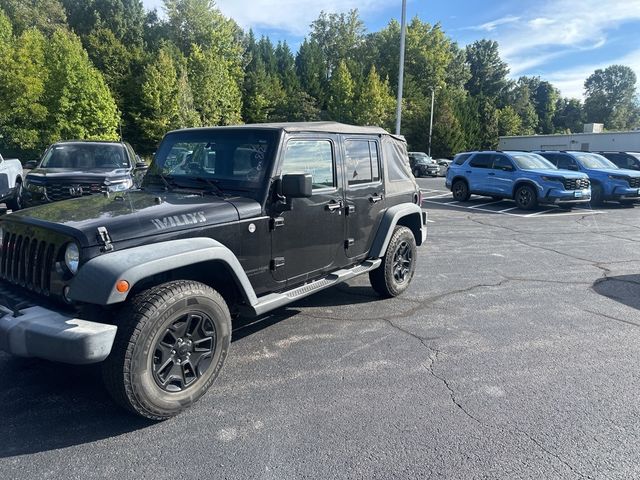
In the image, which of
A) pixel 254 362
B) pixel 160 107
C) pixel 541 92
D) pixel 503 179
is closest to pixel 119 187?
pixel 254 362

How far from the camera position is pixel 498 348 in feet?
14.0

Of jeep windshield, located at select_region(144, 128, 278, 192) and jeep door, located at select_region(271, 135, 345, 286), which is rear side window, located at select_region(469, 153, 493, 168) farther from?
jeep windshield, located at select_region(144, 128, 278, 192)

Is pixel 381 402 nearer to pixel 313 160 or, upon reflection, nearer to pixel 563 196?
pixel 313 160

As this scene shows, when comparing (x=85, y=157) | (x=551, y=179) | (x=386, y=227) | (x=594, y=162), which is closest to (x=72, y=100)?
(x=85, y=157)

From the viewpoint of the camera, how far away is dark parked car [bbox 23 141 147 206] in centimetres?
822

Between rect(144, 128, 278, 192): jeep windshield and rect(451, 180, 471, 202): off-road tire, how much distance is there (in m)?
13.5

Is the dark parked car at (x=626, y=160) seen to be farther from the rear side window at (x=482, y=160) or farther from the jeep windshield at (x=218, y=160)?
the jeep windshield at (x=218, y=160)

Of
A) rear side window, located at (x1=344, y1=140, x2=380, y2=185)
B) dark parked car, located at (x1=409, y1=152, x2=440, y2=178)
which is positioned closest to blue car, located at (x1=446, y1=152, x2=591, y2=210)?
rear side window, located at (x1=344, y1=140, x2=380, y2=185)

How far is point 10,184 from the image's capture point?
33.8 feet

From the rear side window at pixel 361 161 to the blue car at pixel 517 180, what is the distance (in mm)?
10556

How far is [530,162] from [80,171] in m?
13.1

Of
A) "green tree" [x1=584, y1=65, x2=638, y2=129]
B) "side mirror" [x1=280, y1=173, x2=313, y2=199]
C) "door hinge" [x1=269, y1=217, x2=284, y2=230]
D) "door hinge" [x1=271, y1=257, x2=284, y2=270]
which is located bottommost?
"door hinge" [x1=271, y1=257, x2=284, y2=270]

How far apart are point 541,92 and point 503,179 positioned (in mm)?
96241

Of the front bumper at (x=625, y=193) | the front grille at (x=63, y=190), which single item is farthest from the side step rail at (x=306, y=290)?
the front bumper at (x=625, y=193)
